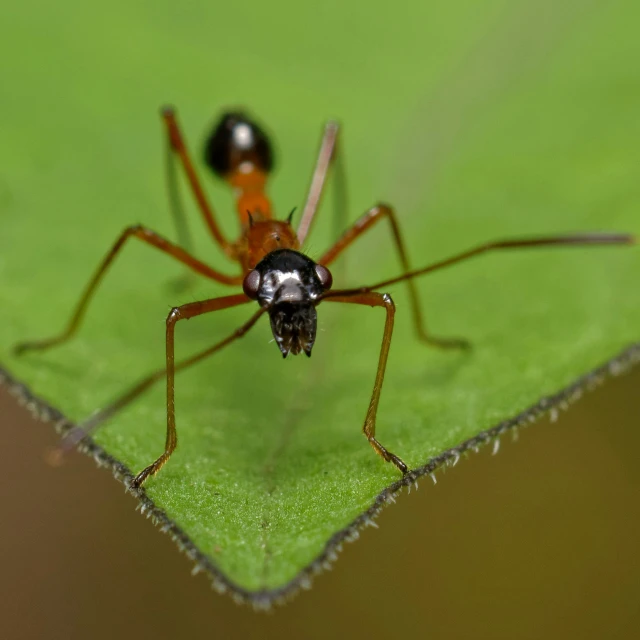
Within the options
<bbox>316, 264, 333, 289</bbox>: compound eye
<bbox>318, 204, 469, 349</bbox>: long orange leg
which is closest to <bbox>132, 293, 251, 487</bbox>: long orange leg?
<bbox>316, 264, 333, 289</bbox>: compound eye

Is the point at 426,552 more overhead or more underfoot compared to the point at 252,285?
more underfoot

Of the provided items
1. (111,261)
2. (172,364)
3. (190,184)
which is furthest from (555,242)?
(190,184)

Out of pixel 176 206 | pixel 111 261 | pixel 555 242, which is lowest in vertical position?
pixel 555 242

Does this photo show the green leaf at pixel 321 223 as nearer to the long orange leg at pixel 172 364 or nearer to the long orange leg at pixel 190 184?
the long orange leg at pixel 172 364

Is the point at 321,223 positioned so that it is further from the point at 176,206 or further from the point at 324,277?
the point at 324,277

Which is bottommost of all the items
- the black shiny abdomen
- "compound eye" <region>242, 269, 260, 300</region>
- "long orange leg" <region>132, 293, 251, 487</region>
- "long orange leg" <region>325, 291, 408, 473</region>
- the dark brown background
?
the dark brown background

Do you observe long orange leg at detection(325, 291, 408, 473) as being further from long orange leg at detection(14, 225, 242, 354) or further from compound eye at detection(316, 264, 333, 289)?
long orange leg at detection(14, 225, 242, 354)
